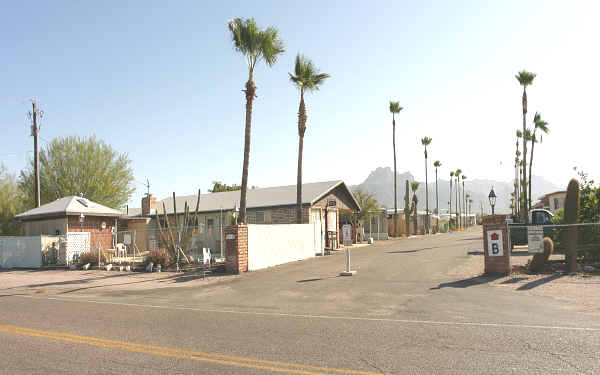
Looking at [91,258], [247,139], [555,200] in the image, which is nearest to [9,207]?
[91,258]

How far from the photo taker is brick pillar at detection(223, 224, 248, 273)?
16.7m

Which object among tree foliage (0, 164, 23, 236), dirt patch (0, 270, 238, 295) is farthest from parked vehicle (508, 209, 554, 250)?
tree foliage (0, 164, 23, 236)

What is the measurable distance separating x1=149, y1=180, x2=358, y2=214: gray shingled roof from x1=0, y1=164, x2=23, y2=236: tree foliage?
1164cm

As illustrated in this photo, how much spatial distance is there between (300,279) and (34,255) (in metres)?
16.9

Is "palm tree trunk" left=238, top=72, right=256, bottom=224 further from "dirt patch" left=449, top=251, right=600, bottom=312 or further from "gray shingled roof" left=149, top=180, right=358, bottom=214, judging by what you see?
"dirt patch" left=449, top=251, right=600, bottom=312

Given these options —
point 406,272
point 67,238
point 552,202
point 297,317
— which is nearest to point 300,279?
point 406,272

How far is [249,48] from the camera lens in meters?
19.4

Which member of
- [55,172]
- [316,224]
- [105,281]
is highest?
[55,172]

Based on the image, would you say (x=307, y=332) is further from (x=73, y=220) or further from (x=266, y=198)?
(x=266, y=198)

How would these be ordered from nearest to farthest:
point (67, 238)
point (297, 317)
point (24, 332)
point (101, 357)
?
point (101, 357) < point (24, 332) < point (297, 317) < point (67, 238)

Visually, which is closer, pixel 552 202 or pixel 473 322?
pixel 473 322

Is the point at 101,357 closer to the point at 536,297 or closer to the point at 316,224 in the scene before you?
the point at 536,297

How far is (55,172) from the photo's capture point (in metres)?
36.4

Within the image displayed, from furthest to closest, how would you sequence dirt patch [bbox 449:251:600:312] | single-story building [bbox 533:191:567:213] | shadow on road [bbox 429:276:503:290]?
single-story building [bbox 533:191:567:213] → shadow on road [bbox 429:276:503:290] → dirt patch [bbox 449:251:600:312]
